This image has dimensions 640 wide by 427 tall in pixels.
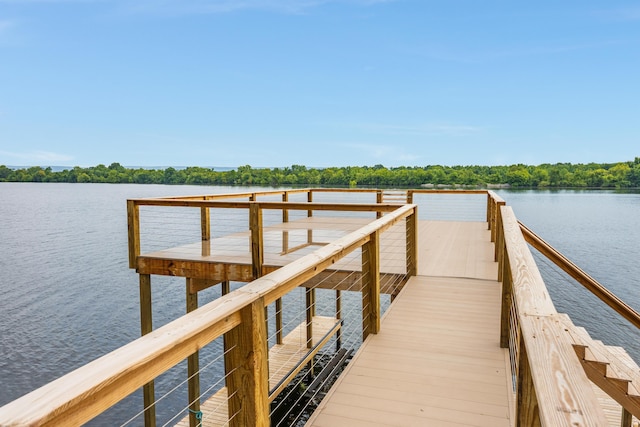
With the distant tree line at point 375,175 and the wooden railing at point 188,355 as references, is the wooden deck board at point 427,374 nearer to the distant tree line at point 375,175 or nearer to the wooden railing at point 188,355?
the wooden railing at point 188,355

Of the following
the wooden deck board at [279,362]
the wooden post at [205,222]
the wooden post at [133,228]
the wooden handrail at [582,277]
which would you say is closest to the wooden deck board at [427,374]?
the wooden handrail at [582,277]

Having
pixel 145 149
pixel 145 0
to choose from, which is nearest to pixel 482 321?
pixel 145 0

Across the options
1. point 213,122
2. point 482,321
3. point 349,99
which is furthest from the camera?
point 213,122

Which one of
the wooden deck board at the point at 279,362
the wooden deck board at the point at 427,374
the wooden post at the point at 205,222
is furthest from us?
the wooden deck board at the point at 279,362

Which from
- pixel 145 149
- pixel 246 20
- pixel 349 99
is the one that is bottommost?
pixel 145 149

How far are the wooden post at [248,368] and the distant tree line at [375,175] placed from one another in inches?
1599

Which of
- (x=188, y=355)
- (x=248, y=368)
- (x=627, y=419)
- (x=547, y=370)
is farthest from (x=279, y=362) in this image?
(x=547, y=370)

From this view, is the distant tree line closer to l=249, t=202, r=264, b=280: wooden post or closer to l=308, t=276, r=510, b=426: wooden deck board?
l=249, t=202, r=264, b=280: wooden post

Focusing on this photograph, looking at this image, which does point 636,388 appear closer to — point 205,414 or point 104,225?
point 205,414

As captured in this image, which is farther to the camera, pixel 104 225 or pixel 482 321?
pixel 104 225

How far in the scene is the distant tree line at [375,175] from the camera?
45312 millimetres

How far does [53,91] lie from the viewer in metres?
49.8

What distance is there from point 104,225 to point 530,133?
43.5 m

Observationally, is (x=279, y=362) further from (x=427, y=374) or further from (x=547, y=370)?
(x=547, y=370)
